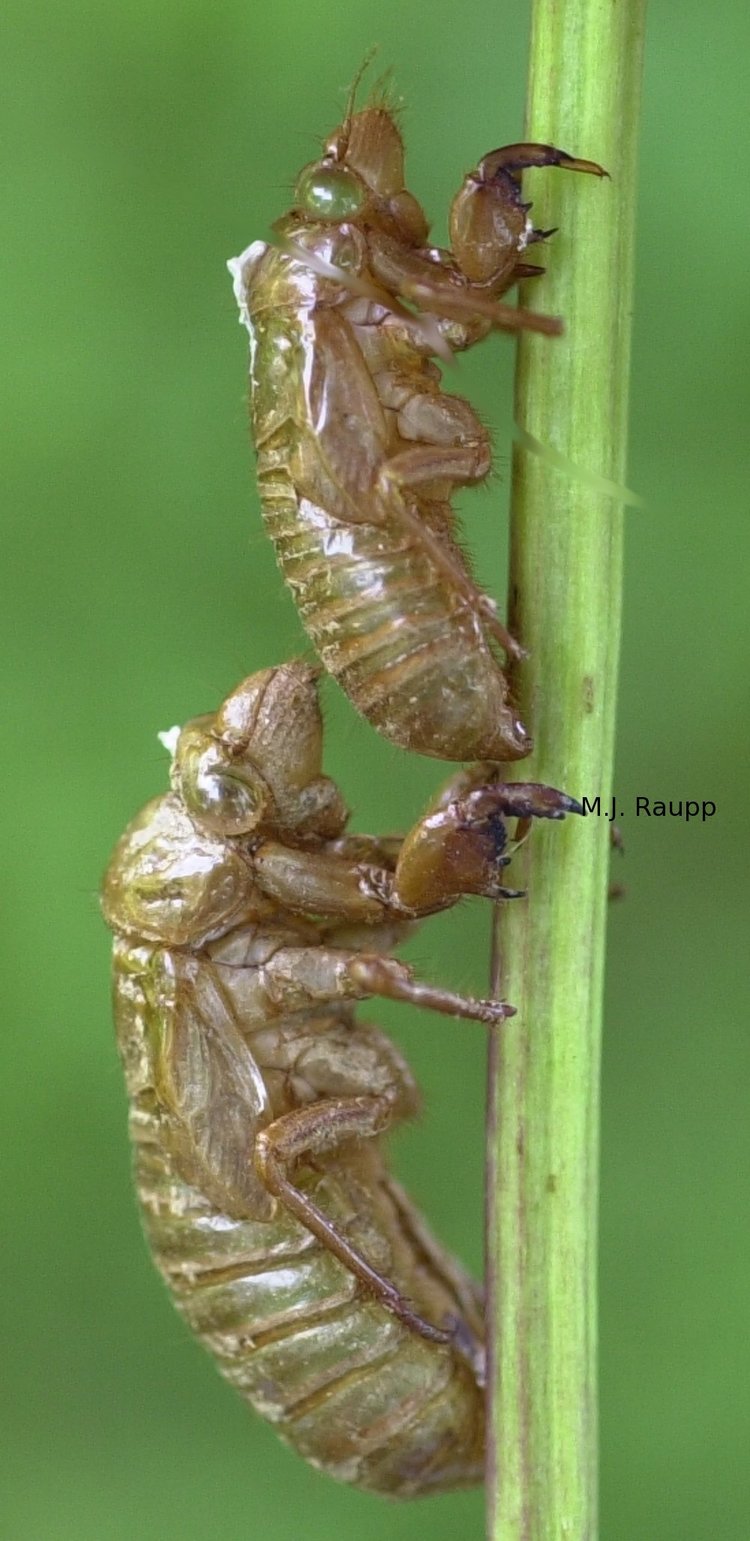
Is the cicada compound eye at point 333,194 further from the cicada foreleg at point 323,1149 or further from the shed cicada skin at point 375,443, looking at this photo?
the cicada foreleg at point 323,1149

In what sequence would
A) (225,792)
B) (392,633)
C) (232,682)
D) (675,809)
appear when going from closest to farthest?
(392,633)
(225,792)
(675,809)
(232,682)

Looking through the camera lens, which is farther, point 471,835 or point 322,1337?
point 322,1337

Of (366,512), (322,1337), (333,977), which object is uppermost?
(366,512)

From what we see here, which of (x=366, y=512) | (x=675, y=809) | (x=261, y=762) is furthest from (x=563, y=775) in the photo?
(x=675, y=809)

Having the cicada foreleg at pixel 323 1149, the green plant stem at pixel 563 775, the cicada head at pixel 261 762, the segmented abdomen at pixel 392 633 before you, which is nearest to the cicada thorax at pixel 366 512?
the segmented abdomen at pixel 392 633

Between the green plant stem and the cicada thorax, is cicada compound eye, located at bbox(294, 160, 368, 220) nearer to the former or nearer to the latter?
the cicada thorax

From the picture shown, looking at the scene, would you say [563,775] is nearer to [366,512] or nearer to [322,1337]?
[366,512]
